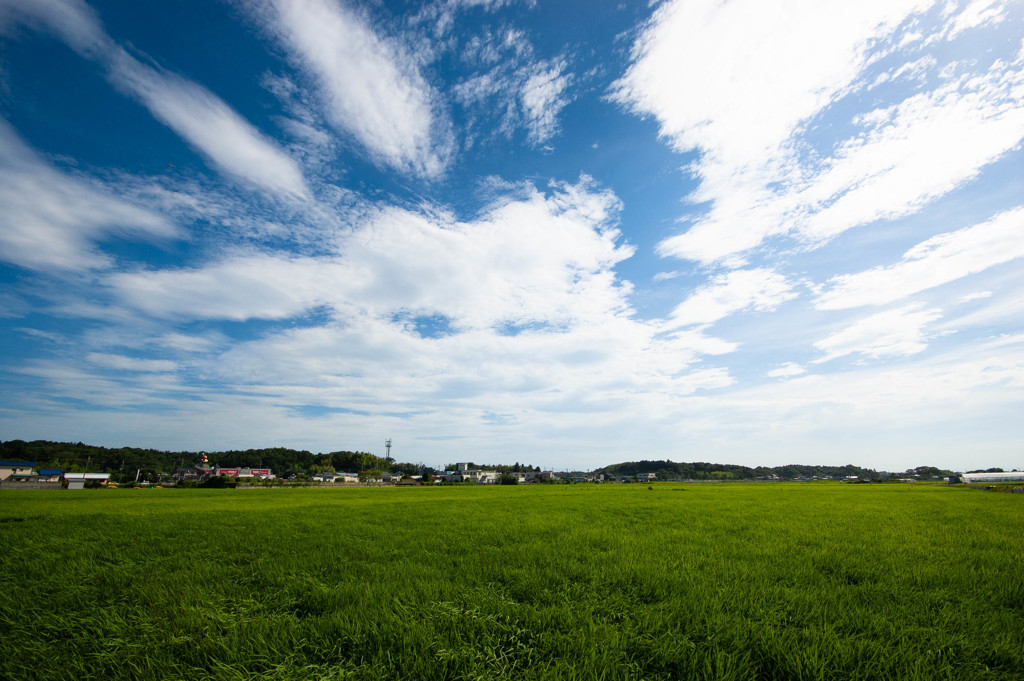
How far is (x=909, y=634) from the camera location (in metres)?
4.52

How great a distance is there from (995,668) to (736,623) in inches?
86.8

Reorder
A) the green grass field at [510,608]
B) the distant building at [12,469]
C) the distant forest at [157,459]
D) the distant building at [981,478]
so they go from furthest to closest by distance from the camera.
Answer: the distant forest at [157,459], the distant building at [12,469], the distant building at [981,478], the green grass field at [510,608]

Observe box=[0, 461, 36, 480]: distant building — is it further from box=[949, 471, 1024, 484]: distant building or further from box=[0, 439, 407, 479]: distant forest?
box=[949, 471, 1024, 484]: distant building

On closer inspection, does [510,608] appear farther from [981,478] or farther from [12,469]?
[12,469]

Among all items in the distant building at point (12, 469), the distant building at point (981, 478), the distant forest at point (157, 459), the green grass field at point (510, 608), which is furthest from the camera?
the distant forest at point (157, 459)

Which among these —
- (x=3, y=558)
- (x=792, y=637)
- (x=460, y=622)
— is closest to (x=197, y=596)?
(x=460, y=622)

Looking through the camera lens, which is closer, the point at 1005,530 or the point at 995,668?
the point at 995,668

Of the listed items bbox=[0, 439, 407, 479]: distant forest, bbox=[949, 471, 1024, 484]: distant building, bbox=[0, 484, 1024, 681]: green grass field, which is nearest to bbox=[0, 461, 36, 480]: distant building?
bbox=[0, 439, 407, 479]: distant forest

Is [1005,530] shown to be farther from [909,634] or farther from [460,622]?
[460,622]

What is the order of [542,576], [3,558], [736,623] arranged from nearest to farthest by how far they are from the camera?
[736,623]
[542,576]
[3,558]

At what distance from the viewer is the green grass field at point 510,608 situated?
383 cm

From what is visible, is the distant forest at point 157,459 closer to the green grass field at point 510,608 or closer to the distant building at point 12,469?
the distant building at point 12,469

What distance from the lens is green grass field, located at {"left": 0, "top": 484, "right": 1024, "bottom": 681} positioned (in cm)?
383

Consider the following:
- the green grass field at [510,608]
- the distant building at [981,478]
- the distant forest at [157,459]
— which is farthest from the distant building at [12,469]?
the distant building at [981,478]
